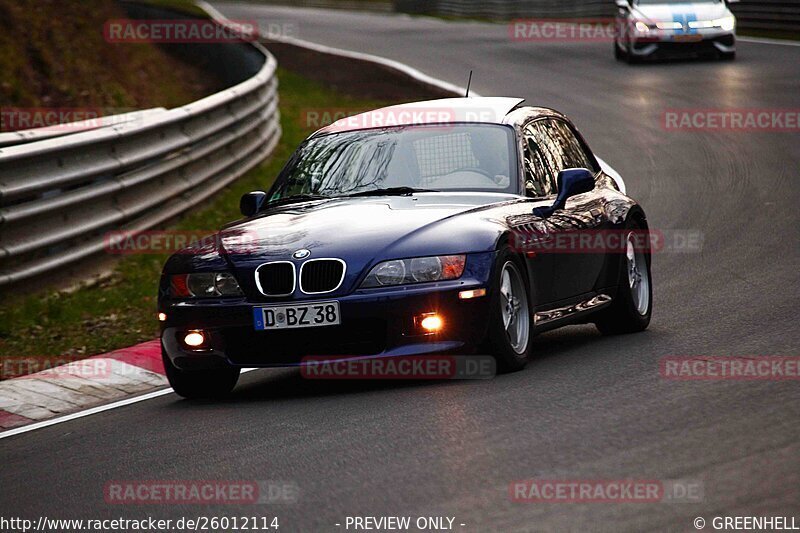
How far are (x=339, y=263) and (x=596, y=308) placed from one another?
2092mm

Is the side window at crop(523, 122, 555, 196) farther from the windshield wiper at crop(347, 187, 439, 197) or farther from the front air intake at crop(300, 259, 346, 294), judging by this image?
the front air intake at crop(300, 259, 346, 294)

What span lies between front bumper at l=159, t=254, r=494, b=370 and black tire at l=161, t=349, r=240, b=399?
56 centimetres

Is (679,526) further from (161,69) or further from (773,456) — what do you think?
(161,69)

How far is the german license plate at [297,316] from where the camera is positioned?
696cm

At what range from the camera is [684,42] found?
2683 cm

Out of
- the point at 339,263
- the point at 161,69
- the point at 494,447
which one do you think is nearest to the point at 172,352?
the point at 339,263

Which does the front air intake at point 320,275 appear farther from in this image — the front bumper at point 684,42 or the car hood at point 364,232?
the front bumper at point 684,42

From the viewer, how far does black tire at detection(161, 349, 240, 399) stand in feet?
25.1

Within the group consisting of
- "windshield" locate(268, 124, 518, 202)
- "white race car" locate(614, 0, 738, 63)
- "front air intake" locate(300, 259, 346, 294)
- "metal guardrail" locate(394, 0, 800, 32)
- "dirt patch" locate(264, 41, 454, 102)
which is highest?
"windshield" locate(268, 124, 518, 202)

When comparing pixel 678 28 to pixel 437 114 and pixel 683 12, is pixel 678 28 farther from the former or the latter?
pixel 437 114

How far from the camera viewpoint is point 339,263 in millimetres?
7031

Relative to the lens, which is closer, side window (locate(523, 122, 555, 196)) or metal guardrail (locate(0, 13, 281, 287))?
side window (locate(523, 122, 555, 196))

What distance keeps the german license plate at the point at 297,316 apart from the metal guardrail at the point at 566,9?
1034 inches

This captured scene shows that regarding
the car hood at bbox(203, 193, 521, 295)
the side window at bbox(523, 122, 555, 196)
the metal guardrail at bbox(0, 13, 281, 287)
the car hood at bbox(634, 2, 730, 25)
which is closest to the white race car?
the car hood at bbox(634, 2, 730, 25)
